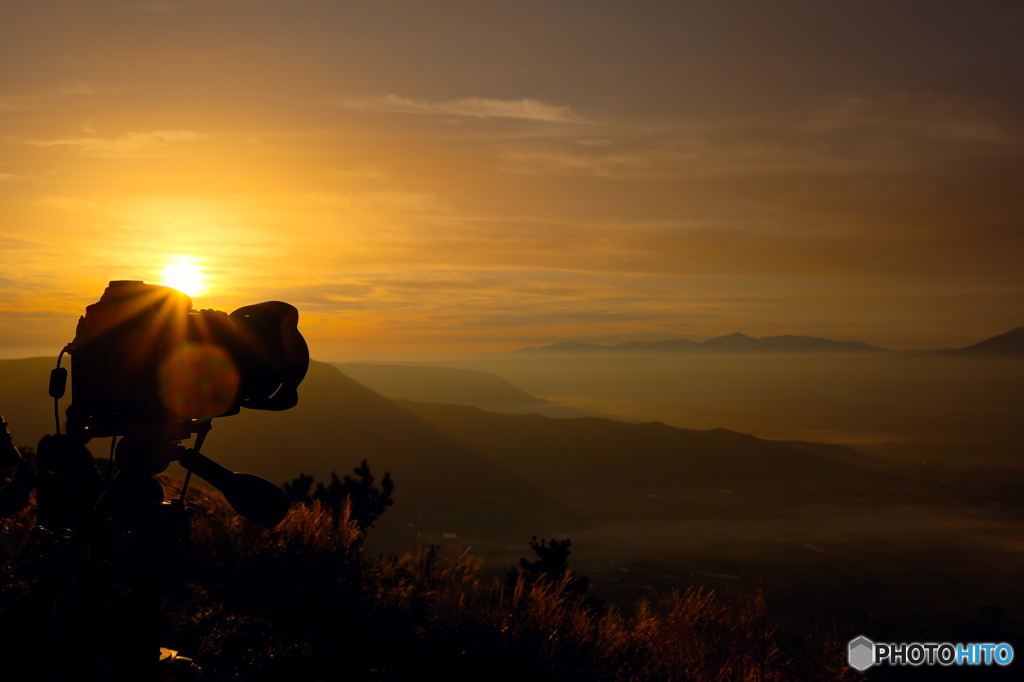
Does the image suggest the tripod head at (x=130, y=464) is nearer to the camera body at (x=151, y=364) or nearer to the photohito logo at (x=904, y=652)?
the camera body at (x=151, y=364)

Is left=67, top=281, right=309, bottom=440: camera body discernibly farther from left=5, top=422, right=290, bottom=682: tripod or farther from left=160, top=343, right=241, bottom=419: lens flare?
left=5, top=422, right=290, bottom=682: tripod

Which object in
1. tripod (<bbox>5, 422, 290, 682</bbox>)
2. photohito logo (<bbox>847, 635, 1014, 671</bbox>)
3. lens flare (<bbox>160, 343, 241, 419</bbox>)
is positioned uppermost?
lens flare (<bbox>160, 343, 241, 419</bbox>)

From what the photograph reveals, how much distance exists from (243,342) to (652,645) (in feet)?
24.5

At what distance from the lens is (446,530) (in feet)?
593

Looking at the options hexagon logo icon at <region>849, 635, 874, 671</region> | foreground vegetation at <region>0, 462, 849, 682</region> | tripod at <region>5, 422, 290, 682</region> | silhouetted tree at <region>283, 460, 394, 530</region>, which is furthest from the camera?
silhouetted tree at <region>283, 460, 394, 530</region>

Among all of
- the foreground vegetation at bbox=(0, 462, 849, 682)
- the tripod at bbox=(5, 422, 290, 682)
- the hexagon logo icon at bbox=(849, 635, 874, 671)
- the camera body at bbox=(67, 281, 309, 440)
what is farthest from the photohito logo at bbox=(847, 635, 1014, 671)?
the camera body at bbox=(67, 281, 309, 440)

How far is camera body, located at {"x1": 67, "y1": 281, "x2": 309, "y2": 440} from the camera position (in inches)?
127

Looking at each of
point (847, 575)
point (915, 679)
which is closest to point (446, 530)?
point (847, 575)

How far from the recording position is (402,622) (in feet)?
30.1

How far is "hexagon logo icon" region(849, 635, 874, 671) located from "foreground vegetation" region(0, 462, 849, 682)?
15 cm

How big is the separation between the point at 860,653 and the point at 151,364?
30.4 ft

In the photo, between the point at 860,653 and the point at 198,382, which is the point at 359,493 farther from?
the point at 198,382

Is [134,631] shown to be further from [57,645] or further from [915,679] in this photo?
[915,679]

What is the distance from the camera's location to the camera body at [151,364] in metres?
3.21
